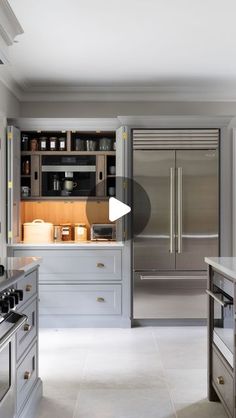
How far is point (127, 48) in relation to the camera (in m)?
3.89

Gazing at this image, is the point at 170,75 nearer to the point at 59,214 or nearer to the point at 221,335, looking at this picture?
the point at 59,214

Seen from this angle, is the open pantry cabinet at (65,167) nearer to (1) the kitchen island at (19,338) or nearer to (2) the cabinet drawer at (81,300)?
(2) the cabinet drawer at (81,300)

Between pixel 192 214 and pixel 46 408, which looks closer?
pixel 46 408

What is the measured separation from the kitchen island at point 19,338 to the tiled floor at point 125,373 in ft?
0.86

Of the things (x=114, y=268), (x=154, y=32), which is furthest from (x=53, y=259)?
(x=154, y=32)

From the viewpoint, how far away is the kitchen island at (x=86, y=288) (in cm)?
462

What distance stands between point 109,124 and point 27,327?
287 cm

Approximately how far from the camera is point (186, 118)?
4.58 meters

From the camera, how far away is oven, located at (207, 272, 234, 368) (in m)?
2.23

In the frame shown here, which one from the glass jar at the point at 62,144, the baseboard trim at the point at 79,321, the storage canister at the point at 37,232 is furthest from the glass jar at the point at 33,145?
the baseboard trim at the point at 79,321

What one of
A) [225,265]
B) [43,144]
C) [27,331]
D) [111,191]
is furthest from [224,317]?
[43,144]

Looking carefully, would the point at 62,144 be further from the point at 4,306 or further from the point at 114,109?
the point at 4,306

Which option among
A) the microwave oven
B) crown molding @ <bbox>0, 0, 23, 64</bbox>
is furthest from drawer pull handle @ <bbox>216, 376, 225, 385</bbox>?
the microwave oven

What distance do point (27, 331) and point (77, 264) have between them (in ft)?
7.14
